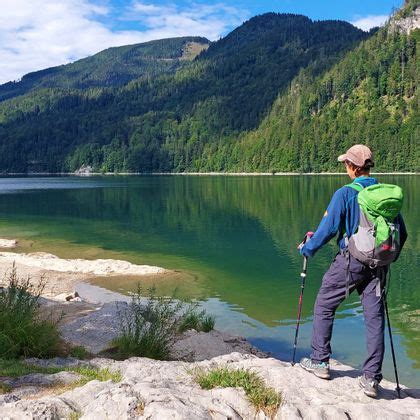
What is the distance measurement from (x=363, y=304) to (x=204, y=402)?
2901mm

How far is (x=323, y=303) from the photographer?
23.6 ft

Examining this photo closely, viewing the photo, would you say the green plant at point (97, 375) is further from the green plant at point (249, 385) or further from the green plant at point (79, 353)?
the green plant at point (79, 353)

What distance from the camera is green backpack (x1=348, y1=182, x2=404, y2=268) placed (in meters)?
6.41

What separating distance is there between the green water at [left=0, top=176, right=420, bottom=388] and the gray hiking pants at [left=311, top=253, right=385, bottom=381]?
5.60 metres

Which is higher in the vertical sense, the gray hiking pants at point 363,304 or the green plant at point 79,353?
the gray hiking pants at point 363,304

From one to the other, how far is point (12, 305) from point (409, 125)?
677ft

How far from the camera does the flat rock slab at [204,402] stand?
198 inches

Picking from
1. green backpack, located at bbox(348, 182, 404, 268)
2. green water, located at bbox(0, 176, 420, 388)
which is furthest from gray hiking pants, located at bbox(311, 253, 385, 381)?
green water, located at bbox(0, 176, 420, 388)

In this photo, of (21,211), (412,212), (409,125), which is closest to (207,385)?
(412,212)

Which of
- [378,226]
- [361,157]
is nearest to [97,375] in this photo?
[378,226]

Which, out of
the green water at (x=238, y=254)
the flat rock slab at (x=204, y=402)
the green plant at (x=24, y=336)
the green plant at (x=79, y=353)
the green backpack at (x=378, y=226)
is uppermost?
the green backpack at (x=378, y=226)

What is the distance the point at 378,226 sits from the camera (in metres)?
6.50

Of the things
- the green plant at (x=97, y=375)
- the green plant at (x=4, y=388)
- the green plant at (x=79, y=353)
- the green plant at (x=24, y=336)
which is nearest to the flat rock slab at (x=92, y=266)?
the green plant at (x=79, y=353)

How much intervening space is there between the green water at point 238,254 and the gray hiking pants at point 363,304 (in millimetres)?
5603
